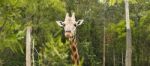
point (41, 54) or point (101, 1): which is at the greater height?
point (101, 1)

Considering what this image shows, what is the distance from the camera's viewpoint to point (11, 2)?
5598 millimetres

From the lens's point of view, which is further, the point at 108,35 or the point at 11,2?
the point at 108,35

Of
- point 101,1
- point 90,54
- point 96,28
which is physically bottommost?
point 90,54

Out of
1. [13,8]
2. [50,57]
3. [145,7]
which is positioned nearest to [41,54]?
[50,57]

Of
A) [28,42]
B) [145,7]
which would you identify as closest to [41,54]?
[28,42]

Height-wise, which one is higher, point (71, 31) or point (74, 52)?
point (71, 31)

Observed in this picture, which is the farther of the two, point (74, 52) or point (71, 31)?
point (74, 52)

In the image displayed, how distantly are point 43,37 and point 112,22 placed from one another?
20.4 feet

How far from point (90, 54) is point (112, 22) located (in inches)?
110

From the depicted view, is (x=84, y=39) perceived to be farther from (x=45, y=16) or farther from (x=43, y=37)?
(x=45, y=16)

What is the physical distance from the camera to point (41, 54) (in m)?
21.2

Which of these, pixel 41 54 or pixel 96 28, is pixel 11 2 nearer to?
pixel 41 54

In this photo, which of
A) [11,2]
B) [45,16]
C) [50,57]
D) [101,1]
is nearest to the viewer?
[11,2]

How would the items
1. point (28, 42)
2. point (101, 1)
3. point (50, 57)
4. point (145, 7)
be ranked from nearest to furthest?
point (28, 42)
point (50, 57)
point (145, 7)
point (101, 1)
